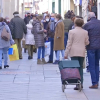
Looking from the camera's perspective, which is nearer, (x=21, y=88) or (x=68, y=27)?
(x=21, y=88)

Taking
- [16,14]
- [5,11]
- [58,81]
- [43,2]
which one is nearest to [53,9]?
[43,2]

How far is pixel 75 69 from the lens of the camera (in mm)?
10977

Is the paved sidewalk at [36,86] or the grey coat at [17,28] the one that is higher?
the grey coat at [17,28]

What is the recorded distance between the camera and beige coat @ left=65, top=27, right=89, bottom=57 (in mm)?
11258

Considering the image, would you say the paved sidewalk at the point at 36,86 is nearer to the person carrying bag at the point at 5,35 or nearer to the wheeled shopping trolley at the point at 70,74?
the wheeled shopping trolley at the point at 70,74

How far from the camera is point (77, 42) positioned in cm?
1130

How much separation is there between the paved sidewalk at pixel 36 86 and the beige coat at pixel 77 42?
3.01 ft

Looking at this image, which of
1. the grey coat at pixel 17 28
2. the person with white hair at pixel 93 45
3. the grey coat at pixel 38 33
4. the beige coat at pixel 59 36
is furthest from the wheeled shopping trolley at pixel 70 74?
the grey coat at pixel 17 28

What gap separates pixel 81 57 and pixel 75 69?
0.53m

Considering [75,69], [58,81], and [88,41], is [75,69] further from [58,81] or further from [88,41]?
[58,81]

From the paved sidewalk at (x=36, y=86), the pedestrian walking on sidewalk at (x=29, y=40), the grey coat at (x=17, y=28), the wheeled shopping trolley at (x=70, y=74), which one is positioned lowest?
the paved sidewalk at (x=36, y=86)

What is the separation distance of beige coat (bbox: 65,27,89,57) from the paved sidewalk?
0.92 m

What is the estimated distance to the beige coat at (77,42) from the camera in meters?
11.3

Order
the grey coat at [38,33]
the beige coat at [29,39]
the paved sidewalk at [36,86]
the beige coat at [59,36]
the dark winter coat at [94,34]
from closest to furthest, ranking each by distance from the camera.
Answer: the paved sidewalk at [36,86] < the dark winter coat at [94,34] < the beige coat at [59,36] < the grey coat at [38,33] < the beige coat at [29,39]
